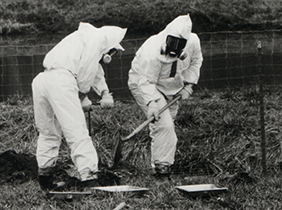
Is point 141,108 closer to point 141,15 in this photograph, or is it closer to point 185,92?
point 185,92

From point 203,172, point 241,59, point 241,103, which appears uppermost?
point 241,59

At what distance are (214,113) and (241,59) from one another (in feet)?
4.02

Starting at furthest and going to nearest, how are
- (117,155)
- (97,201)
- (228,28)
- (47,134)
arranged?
(228,28) < (117,155) < (47,134) < (97,201)

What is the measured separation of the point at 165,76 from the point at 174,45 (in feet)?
1.58

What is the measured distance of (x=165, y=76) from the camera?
18.5 feet

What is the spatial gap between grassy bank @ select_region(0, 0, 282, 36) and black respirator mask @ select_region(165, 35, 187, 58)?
3.26m

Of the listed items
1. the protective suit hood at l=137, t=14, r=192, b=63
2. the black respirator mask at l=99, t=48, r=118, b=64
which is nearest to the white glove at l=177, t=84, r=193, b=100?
the protective suit hood at l=137, t=14, r=192, b=63

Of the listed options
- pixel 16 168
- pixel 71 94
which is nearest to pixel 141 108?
pixel 71 94

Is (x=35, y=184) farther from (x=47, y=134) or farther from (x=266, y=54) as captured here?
(x=266, y=54)

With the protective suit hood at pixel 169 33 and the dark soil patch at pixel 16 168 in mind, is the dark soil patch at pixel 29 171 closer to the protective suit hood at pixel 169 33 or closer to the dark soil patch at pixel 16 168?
the dark soil patch at pixel 16 168

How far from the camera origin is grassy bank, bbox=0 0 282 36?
8672mm

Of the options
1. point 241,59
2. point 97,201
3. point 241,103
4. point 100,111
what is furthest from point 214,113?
point 97,201

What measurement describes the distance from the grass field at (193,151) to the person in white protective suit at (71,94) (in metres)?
0.40

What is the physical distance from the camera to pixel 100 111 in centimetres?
743
